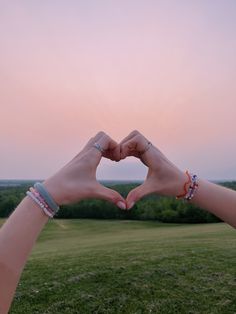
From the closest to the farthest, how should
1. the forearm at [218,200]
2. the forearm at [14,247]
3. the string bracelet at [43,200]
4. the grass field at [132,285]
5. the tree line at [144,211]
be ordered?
the forearm at [14,247], the string bracelet at [43,200], the forearm at [218,200], the grass field at [132,285], the tree line at [144,211]

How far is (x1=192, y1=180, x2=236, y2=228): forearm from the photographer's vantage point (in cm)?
167

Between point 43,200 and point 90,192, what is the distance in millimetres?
171

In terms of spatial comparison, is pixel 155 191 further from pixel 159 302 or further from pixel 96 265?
pixel 96 265

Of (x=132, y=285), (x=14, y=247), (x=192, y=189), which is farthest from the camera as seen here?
(x=132, y=285)

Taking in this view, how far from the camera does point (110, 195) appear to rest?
1.61m

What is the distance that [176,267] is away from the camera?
539 centimetres

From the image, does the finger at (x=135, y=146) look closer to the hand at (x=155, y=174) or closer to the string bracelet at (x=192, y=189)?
the hand at (x=155, y=174)

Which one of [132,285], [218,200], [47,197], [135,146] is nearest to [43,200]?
[47,197]

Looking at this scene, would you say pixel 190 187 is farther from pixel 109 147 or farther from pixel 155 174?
pixel 109 147

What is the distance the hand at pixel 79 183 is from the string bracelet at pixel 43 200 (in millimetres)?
21

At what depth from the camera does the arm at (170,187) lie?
168cm

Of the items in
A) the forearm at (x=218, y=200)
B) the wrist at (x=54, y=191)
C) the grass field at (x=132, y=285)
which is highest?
the wrist at (x=54, y=191)

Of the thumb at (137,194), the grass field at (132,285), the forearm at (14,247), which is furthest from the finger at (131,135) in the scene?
the grass field at (132,285)

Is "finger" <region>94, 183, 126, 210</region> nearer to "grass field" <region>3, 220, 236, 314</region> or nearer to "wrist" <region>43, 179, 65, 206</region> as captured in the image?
"wrist" <region>43, 179, 65, 206</region>
